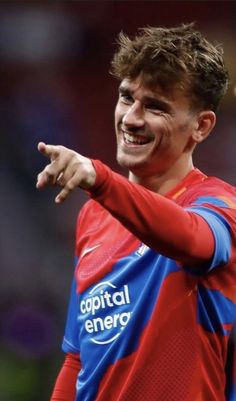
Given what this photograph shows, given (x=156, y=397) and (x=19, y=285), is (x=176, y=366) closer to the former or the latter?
(x=156, y=397)

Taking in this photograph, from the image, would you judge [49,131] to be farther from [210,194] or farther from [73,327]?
[210,194]

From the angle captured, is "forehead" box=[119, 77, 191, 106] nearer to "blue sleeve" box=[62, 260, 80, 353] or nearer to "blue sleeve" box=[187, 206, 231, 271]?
"blue sleeve" box=[187, 206, 231, 271]

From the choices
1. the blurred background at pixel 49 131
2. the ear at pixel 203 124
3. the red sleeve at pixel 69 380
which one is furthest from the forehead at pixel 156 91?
the blurred background at pixel 49 131

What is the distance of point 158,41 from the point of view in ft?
9.65

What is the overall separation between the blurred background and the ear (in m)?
3.53

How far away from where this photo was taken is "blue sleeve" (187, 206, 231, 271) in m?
2.49

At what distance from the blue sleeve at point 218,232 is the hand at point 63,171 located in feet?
1.40

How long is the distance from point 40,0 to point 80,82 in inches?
29.0

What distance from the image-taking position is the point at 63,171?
2176 mm

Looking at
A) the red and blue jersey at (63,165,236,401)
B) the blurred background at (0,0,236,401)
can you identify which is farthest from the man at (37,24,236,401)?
the blurred background at (0,0,236,401)

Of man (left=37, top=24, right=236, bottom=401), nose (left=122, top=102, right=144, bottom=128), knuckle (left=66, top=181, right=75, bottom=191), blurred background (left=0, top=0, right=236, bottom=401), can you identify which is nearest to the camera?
knuckle (left=66, top=181, right=75, bottom=191)

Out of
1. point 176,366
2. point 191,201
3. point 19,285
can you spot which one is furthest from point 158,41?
point 19,285

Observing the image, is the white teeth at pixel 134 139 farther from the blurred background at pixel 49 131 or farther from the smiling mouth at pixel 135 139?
the blurred background at pixel 49 131

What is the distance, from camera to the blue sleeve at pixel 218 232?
8.16ft
